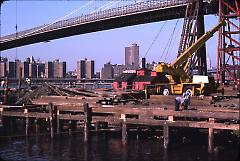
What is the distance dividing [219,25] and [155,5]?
22.8 m

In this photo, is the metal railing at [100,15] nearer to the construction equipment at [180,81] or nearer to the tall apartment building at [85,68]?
the construction equipment at [180,81]

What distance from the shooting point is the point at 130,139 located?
2622 cm

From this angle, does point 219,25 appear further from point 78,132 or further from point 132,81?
point 78,132

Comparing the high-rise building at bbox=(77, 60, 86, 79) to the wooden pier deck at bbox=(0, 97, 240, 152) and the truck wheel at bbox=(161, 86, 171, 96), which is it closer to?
the truck wheel at bbox=(161, 86, 171, 96)

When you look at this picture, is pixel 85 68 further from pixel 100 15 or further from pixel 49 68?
pixel 100 15

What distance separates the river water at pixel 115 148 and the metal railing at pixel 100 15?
1450 inches

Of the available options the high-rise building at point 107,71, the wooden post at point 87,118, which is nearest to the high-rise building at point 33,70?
the high-rise building at point 107,71

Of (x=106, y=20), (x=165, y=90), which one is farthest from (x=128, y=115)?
(x=106, y=20)

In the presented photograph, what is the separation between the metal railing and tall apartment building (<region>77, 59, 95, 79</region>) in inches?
3445

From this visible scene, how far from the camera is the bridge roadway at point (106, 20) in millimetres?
64688

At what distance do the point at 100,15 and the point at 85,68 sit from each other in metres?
115

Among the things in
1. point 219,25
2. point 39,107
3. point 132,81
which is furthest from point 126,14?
point 39,107

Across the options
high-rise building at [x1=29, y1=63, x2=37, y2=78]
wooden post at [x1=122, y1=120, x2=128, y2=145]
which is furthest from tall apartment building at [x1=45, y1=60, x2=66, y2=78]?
wooden post at [x1=122, y1=120, x2=128, y2=145]

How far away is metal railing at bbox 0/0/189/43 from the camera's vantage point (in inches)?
2586
